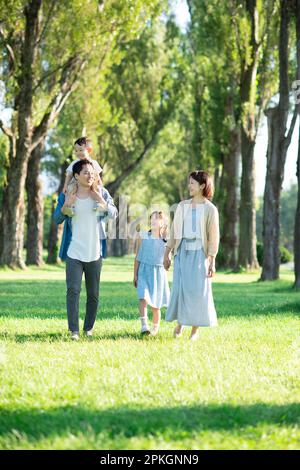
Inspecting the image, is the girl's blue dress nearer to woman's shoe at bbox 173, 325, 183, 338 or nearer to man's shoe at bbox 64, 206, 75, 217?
woman's shoe at bbox 173, 325, 183, 338

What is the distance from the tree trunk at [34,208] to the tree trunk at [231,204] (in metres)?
7.77

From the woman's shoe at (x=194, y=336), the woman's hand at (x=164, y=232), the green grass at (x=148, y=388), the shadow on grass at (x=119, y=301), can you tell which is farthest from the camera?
the shadow on grass at (x=119, y=301)

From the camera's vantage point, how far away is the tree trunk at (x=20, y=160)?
28281 millimetres

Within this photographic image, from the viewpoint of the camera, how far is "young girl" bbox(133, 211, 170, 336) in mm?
10234

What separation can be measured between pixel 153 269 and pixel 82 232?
3.86 ft

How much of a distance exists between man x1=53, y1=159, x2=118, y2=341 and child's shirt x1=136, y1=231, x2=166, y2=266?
0.71 meters

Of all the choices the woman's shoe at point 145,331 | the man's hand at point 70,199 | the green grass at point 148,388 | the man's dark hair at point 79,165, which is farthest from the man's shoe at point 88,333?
the man's dark hair at point 79,165

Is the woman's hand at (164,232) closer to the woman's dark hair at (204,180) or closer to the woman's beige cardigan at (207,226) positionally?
the woman's beige cardigan at (207,226)

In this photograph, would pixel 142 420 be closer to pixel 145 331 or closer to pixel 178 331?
pixel 178 331

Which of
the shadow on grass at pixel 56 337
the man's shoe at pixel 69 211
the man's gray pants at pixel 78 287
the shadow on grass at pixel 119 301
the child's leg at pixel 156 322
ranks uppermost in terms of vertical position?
the man's shoe at pixel 69 211

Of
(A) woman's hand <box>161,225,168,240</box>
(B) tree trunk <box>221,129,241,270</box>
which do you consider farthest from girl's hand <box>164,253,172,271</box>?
(B) tree trunk <box>221,129,241,270</box>

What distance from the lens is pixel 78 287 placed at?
9.64 meters

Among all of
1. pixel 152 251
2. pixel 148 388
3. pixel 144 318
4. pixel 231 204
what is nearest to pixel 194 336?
pixel 144 318
